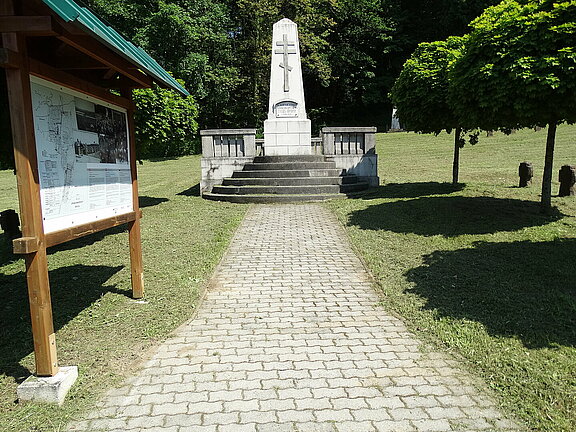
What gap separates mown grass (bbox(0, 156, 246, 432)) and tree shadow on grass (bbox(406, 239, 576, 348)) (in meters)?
3.12

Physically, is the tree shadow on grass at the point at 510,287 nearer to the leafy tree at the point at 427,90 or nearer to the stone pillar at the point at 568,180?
the stone pillar at the point at 568,180

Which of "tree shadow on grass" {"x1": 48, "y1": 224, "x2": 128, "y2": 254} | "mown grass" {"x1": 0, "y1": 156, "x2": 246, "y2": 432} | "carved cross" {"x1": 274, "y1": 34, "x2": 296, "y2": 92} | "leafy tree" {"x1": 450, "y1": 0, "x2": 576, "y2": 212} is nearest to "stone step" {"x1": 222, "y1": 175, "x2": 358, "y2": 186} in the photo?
"mown grass" {"x1": 0, "y1": 156, "x2": 246, "y2": 432}

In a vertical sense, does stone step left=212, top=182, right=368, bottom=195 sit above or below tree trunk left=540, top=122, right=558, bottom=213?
below

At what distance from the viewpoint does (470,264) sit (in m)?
6.48

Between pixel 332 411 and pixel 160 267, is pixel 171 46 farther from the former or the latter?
pixel 332 411

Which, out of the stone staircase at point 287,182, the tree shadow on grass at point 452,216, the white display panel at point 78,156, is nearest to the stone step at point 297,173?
the stone staircase at point 287,182

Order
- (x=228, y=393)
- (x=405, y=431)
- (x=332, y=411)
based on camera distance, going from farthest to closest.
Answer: (x=228, y=393) → (x=332, y=411) → (x=405, y=431)

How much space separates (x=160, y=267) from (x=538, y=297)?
5112mm

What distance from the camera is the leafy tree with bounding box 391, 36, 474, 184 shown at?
11547 mm

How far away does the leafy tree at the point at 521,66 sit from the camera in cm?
693

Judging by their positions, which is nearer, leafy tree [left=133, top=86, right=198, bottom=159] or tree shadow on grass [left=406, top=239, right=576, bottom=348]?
tree shadow on grass [left=406, top=239, right=576, bottom=348]

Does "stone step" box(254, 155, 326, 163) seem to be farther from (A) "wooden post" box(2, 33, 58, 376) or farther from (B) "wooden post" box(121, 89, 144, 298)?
(A) "wooden post" box(2, 33, 58, 376)

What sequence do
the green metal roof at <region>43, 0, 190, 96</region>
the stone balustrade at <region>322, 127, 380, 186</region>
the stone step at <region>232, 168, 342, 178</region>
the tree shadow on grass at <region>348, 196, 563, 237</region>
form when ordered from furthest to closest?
the stone balustrade at <region>322, 127, 380, 186</region> < the stone step at <region>232, 168, 342, 178</region> < the tree shadow on grass at <region>348, 196, 563, 237</region> < the green metal roof at <region>43, 0, 190, 96</region>

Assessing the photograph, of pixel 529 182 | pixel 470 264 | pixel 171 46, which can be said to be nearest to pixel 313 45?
pixel 171 46
